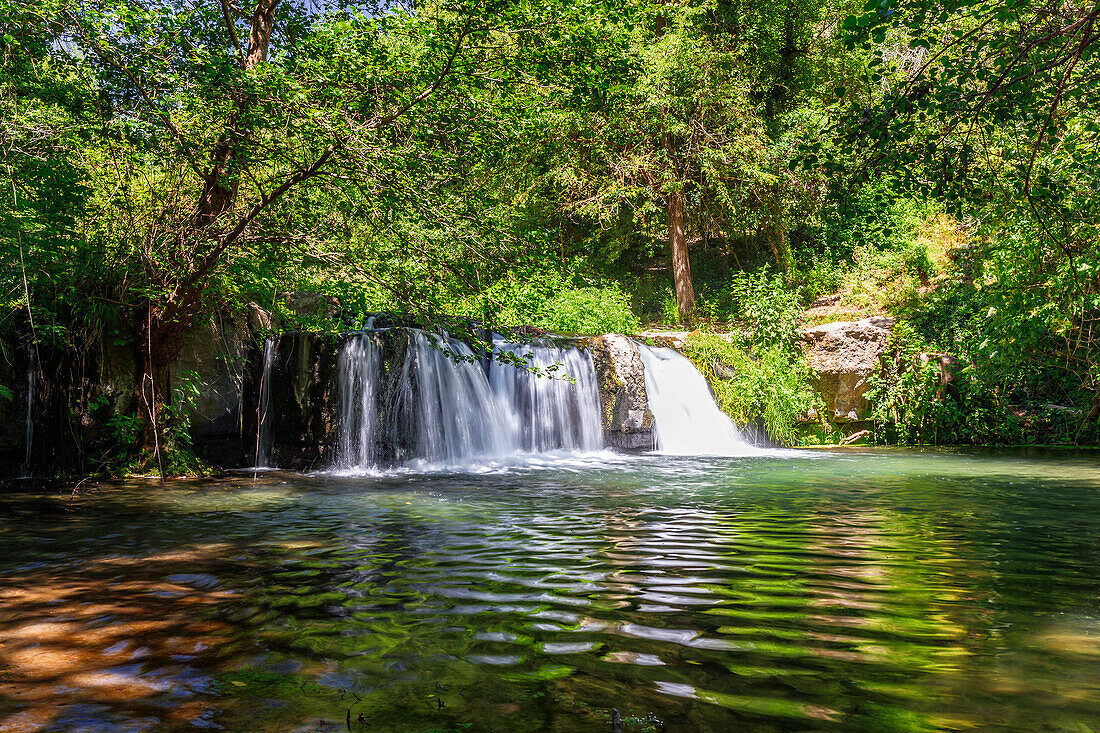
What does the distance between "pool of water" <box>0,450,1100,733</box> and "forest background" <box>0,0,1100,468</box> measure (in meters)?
2.31

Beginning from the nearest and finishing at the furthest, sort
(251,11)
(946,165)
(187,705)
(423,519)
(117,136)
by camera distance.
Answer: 1. (187,705)
2. (946,165)
3. (423,519)
4. (117,136)
5. (251,11)

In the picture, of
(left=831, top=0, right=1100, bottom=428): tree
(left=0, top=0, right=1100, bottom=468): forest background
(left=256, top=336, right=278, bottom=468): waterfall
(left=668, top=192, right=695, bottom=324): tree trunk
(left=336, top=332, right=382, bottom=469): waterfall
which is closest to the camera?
(left=831, top=0, right=1100, bottom=428): tree

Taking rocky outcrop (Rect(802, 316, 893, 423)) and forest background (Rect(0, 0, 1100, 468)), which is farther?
rocky outcrop (Rect(802, 316, 893, 423))

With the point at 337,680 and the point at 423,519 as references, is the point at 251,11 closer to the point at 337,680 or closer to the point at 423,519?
the point at 423,519

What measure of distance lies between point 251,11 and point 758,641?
27.3 ft

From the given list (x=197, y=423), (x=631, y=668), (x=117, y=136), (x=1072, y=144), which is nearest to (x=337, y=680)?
(x=631, y=668)

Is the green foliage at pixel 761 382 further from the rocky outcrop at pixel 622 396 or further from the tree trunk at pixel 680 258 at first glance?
the tree trunk at pixel 680 258

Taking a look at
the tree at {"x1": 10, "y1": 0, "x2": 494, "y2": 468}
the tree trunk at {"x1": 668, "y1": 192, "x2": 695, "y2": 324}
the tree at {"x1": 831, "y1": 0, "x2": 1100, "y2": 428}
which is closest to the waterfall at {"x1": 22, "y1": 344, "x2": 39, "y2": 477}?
the tree at {"x1": 10, "y1": 0, "x2": 494, "y2": 468}

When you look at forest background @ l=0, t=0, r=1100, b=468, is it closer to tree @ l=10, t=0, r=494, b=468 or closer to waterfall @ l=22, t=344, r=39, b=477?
tree @ l=10, t=0, r=494, b=468

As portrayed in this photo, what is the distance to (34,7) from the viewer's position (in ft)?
20.4

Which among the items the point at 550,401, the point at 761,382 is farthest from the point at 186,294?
the point at 761,382

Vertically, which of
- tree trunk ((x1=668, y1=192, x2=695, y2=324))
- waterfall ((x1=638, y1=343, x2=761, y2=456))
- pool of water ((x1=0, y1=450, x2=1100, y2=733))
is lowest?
pool of water ((x1=0, y1=450, x2=1100, y2=733))

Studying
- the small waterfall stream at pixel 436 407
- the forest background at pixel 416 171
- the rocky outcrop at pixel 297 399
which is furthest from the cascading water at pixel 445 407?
the forest background at pixel 416 171

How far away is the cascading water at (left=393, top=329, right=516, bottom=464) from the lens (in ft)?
38.7
